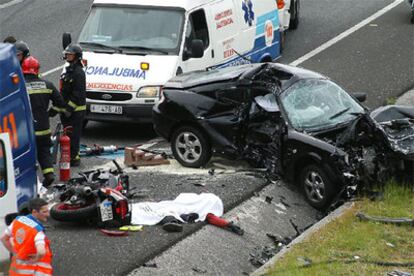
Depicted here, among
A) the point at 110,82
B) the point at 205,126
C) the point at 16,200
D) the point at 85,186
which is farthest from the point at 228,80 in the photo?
the point at 16,200

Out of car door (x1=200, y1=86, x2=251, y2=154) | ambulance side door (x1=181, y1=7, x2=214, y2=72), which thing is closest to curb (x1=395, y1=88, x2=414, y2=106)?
ambulance side door (x1=181, y1=7, x2=214, y2=72)

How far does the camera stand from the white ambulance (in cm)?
1614

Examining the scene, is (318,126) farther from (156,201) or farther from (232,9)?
(232,9)

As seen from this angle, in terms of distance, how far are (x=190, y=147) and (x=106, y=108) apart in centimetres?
234

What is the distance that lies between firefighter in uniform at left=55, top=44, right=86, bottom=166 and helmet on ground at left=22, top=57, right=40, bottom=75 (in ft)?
A: 3.69

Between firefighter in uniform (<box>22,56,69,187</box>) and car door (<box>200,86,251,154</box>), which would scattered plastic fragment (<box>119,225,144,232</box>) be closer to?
firefighter in uniform (<box>22,56,69,187</box>)

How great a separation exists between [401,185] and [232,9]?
640 cm

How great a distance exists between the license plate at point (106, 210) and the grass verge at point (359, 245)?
Result: 6.56ft

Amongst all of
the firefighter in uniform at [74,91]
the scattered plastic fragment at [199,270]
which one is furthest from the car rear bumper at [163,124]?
the scattered plastic fragment at [199,270]

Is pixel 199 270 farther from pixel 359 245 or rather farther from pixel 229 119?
pixel 229 119

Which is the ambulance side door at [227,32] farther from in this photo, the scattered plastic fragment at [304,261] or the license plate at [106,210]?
the scattered plastic fragment at [304,261]

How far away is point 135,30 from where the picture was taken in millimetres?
17000

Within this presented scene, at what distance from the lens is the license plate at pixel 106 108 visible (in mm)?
16144

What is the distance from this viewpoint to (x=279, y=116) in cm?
1366
